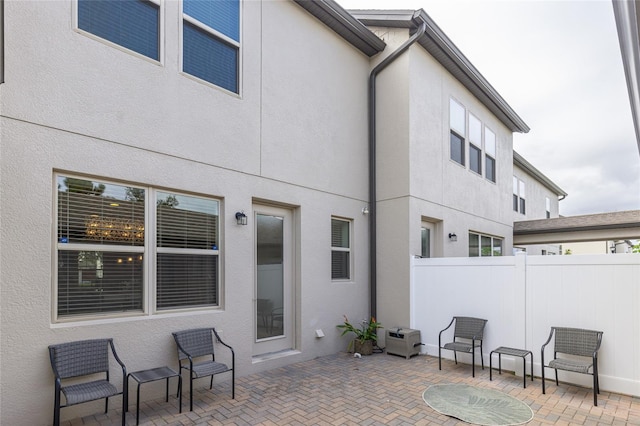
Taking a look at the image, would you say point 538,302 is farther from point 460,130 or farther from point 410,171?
point 460,130

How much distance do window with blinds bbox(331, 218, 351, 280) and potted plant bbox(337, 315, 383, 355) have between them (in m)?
0.83

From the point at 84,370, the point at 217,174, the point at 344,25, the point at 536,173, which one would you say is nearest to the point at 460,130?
the point at 344,25

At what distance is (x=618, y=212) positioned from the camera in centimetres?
1146

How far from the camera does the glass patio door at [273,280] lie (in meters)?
5.97

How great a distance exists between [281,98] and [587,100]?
27.1ft

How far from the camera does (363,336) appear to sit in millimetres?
6887

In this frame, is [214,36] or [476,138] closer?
[214,36]

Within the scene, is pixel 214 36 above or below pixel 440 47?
below

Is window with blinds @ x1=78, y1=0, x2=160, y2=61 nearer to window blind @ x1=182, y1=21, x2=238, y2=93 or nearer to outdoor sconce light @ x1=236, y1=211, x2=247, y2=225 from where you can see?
window blind @ x1=182, y1=21, x2=238, y2=93

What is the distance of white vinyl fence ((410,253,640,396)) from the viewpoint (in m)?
4.79

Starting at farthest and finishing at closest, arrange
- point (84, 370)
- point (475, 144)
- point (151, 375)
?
point (475, 144) < point (151, 375) < point (84, 370)

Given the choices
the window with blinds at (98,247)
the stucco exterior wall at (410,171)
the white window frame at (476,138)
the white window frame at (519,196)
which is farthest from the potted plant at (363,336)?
the white window frame at (519,196)

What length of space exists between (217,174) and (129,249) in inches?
60.1

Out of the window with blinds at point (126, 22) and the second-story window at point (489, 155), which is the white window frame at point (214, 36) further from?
the second-story window at point (489, 155)
